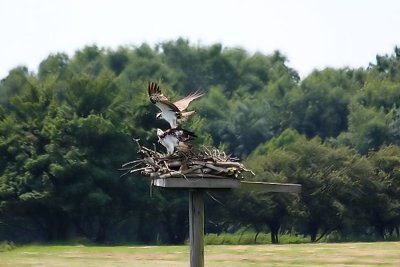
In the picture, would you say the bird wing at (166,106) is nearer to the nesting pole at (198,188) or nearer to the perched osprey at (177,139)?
the perched osprey at (177,139)

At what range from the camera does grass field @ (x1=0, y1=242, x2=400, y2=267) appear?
1704 inches

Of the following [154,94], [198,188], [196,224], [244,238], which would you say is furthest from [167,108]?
[244,238]

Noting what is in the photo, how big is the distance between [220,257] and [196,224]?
2889 cm

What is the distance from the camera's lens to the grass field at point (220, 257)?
1704 inches

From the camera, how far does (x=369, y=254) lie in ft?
158

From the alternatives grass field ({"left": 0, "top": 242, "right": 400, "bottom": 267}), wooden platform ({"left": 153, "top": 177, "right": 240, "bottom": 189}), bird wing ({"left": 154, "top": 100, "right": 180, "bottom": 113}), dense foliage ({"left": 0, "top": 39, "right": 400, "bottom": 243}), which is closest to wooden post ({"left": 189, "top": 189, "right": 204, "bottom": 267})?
wooden platform ({"left": 153, "top": 177, "right": 240, "bottom": 189})

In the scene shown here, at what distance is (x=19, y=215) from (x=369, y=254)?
32.8m

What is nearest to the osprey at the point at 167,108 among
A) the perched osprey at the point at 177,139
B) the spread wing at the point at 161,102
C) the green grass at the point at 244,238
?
the spread wing at the point at 161,102

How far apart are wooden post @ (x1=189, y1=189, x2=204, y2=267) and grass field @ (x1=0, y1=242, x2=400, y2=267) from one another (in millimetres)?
23610

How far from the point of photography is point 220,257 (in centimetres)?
4650

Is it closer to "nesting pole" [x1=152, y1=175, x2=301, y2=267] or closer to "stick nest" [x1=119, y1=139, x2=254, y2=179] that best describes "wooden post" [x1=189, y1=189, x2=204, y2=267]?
"nesting pole" [x1=152, y1=175, x2=301, y2=267]

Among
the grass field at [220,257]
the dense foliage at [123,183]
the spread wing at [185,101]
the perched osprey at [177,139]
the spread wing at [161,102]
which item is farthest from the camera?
the dense foliage at [123,183]

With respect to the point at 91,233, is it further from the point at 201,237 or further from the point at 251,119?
the point at 201,237

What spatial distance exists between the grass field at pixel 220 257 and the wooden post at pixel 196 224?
77.5 ft
